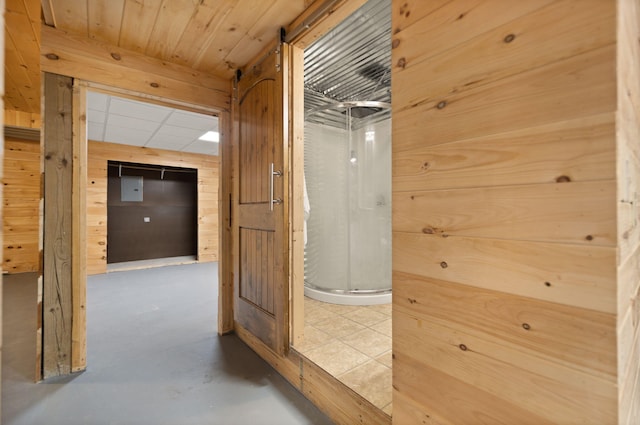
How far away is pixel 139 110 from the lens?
3.50 m

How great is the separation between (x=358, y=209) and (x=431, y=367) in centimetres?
215

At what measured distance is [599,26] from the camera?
0.67 m

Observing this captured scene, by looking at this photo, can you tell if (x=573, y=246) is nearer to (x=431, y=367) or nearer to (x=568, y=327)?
(x=568, y=327)

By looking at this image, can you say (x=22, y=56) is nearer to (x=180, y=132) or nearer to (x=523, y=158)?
(x=180, y=132)

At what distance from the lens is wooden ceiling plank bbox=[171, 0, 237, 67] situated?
166 centimetres

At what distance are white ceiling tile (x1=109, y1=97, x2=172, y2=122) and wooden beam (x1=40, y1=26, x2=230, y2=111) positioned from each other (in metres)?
1.24

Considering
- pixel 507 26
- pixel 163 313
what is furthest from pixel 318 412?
pixel 163 313

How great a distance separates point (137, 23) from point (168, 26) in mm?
178

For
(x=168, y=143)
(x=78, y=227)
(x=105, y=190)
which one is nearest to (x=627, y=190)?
(x=78, y=227)

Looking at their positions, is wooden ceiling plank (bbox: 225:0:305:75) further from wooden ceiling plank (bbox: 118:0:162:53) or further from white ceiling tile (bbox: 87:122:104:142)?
white ceiling tile (bbox: 87:122:104:142)

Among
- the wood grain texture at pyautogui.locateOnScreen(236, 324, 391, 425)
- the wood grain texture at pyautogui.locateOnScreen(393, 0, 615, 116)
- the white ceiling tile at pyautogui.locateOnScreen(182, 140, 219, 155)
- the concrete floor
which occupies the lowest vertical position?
the concrete floor

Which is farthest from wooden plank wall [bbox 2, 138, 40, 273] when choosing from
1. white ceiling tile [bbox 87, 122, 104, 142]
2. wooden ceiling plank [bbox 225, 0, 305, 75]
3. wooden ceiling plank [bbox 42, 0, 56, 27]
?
wooden ceiling plank [bbox 225, 0, 305, 75]

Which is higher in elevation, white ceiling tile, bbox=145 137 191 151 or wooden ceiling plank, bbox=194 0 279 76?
white ceiling tile, bbox=145 137 191 151

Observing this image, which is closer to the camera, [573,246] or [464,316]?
[573,246]
